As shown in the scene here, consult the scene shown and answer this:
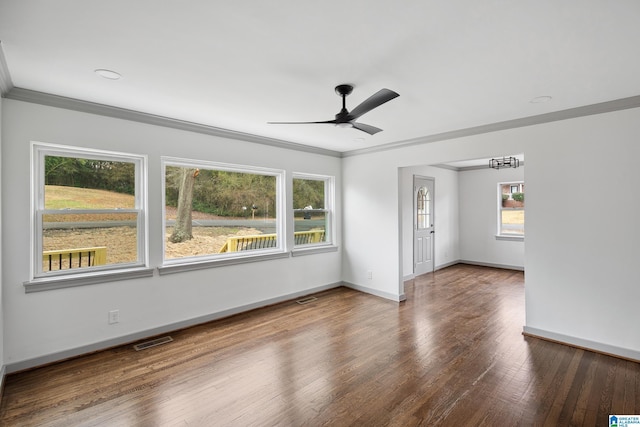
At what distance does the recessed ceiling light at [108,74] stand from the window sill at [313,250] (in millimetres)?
3298

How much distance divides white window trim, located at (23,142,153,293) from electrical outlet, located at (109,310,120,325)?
351 millimetres

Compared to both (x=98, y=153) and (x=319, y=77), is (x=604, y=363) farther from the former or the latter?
(x=98, y=153)

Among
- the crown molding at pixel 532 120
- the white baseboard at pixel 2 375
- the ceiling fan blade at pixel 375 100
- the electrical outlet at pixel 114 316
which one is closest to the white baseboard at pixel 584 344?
the crown molding at pixel 532 120

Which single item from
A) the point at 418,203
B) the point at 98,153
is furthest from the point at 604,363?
the point at 98,153

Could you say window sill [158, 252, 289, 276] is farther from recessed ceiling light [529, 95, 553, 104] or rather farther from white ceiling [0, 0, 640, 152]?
recessed ceiling light [529, 95, 553, 104]

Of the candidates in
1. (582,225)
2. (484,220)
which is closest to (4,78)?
(582,225)

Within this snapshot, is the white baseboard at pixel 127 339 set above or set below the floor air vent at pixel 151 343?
above

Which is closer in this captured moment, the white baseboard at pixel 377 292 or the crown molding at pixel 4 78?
the crown molding at pixel 4 78

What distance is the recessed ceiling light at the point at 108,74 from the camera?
2424mm

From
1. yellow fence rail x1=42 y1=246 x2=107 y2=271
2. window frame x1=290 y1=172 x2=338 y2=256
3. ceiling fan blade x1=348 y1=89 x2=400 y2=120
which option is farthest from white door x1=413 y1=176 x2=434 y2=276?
yellow fence rail x1=42 y1=246 x2=107 y2=271

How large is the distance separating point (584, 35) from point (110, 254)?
451 centimetres

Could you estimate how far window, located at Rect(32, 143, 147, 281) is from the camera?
3016 millimetres

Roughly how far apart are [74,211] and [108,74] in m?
1.53

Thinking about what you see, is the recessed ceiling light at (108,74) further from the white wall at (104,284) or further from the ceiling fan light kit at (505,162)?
the ceiling fan light kit at (505,162)
